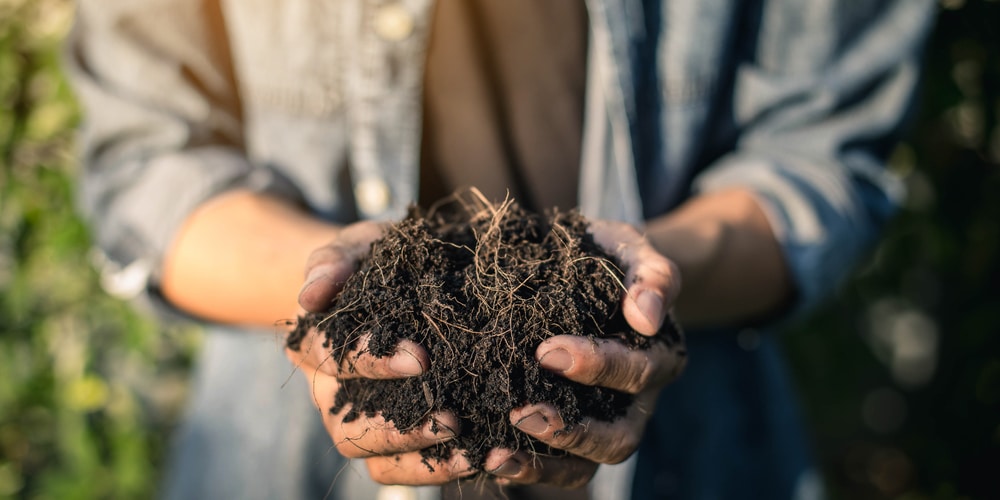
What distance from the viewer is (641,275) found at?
0.87m

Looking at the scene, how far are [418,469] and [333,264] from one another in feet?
0.98

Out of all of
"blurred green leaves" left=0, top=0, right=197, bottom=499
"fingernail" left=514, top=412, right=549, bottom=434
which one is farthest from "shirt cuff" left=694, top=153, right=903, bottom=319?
"blurred green leaves" left=0, top=0, right=197, bottom=499

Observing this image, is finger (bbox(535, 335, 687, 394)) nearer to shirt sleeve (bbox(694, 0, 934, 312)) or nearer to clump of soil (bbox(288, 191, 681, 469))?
clump of soil (bbox(288, 191, 681, 469))

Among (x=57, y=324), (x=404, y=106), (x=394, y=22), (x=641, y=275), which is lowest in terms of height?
(x=57, y=324)

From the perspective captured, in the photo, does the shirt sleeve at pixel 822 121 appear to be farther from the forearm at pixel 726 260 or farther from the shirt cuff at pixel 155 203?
the shirt cuff at pixel 155 203

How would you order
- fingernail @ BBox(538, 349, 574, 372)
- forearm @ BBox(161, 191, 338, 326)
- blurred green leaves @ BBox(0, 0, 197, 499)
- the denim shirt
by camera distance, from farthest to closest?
blurred green leaves @ BBox(0, 0, 197, 499) < the denim shirt < forearm @ BBox(161, 191, 338, 326) < fingernail @ BBox(538, 349, 574, 372)

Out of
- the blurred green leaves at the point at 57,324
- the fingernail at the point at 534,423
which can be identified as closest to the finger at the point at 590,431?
the fingernail at the point at 534,423

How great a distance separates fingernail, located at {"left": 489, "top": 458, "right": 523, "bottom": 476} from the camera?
84cm

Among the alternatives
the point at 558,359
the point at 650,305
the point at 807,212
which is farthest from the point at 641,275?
the point at 807,212

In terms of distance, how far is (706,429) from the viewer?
1.42m

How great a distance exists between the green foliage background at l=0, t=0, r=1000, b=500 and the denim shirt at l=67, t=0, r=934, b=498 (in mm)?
682

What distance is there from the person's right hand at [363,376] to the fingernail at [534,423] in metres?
0.09

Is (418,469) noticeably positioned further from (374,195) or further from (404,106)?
(404,106)

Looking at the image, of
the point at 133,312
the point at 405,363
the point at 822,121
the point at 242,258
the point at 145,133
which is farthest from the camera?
the point at 133,312
